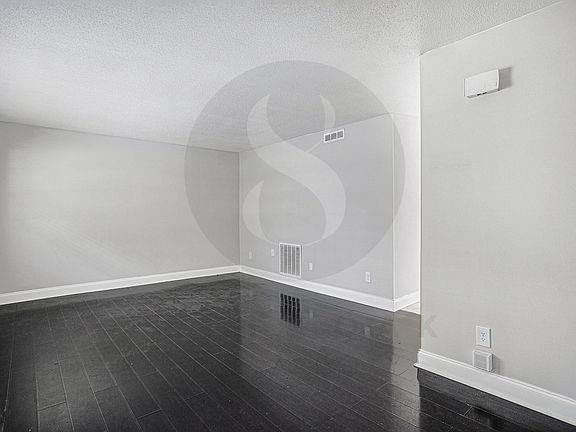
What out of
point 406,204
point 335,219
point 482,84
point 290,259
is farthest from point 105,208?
point 482,84

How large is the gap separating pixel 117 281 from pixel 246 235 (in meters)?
2.29

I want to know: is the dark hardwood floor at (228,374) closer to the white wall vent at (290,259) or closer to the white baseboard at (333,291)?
the white baseboard at (333,291)

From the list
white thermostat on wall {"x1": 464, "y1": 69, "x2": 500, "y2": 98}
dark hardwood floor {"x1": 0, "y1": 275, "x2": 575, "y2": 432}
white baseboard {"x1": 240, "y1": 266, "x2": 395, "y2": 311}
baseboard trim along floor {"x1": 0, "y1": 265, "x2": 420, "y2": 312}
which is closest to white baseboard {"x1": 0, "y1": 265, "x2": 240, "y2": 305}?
baseboard trim along floor {"x1": 0, "y1": 265, "x2": 420, "y2": 312}

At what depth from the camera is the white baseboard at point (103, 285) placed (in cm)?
447

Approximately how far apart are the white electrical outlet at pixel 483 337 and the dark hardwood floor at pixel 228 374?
0.32 m

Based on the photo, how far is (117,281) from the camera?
17.2 ft

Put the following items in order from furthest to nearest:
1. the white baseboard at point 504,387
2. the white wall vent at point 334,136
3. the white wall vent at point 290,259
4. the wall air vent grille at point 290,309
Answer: the white wall vent at point 290,259, the white wall vent at point 334,136, the wall air vent grille at point 290,309, the white baseboard at point 504,387

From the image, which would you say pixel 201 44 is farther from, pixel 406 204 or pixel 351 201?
pixel 406 204

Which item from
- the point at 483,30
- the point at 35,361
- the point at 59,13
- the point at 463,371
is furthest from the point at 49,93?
the point at 463,371

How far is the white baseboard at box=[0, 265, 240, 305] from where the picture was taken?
4.47 meters

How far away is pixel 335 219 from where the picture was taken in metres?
4.73

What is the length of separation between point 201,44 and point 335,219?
9.66 ft

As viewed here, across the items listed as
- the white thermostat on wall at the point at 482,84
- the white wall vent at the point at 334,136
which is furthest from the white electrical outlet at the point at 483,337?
the white wall vent at the point at 334,136

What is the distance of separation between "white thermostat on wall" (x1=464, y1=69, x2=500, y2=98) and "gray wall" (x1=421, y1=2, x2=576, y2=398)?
5cm
